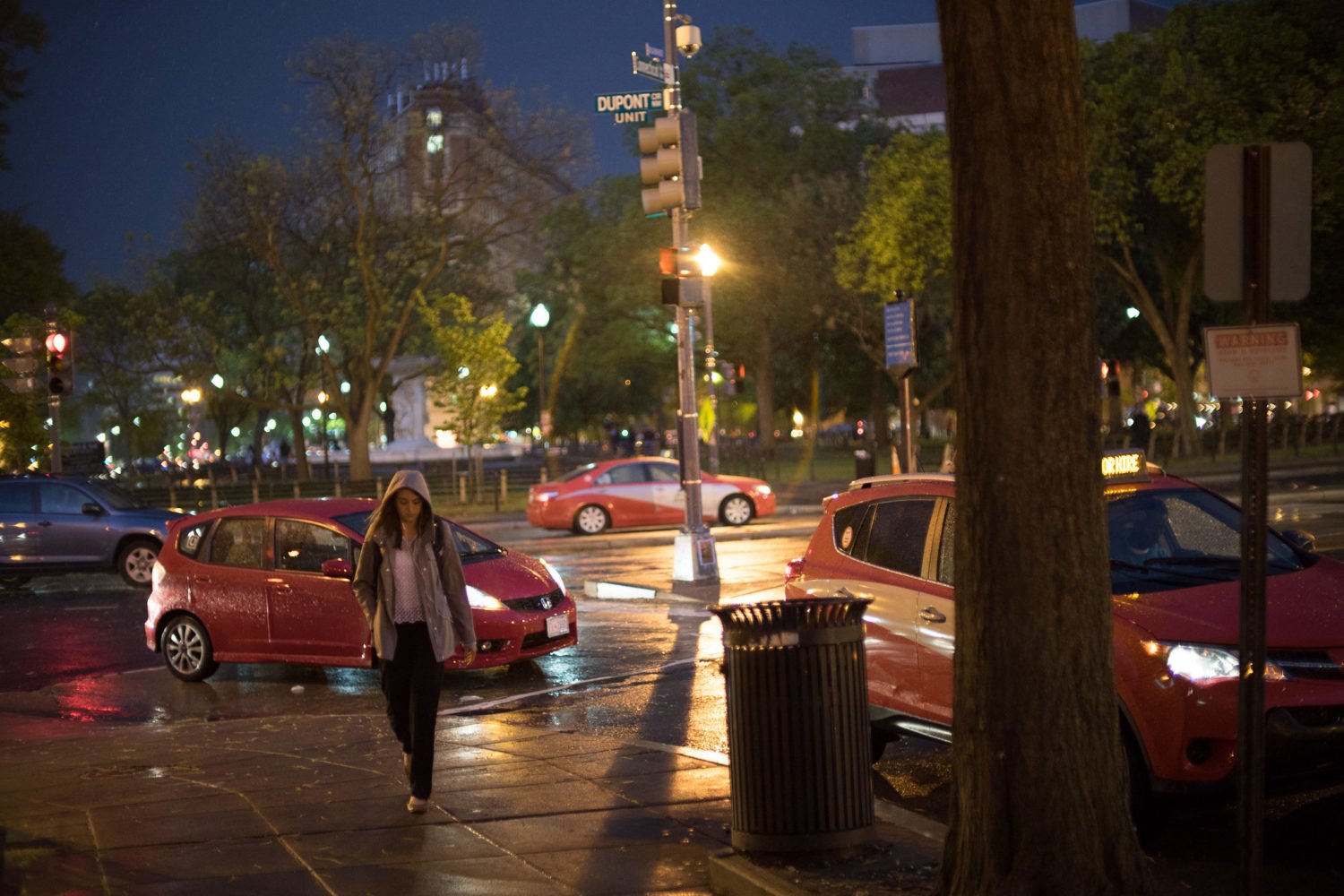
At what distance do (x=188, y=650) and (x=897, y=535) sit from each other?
7.27 metres

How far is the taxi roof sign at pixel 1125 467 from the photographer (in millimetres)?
8203

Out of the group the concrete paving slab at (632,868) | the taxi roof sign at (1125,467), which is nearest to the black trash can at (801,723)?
the concrete paving slab at (632,868)

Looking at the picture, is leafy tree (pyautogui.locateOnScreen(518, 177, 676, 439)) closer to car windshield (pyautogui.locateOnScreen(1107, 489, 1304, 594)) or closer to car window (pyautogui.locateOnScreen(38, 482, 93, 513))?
car window (pyautogui.locateOnScreen(38, 482, 93, 513))

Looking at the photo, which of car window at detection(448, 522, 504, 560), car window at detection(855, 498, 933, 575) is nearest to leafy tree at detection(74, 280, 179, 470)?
car window at detection(448, 522, 504, 560)

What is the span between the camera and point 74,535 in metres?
22.5

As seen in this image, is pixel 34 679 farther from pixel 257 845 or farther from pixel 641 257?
pixel 641 257

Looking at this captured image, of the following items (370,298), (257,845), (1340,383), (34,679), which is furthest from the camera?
(1340,383)

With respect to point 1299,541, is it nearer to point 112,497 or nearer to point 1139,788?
point 1139,788

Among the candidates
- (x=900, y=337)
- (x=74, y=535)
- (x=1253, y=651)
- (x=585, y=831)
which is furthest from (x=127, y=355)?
(x=1253, y=651)

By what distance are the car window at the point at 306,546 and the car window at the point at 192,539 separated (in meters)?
0.84

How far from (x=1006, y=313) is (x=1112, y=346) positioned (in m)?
60.0

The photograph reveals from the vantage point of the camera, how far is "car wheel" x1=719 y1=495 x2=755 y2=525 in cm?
3006

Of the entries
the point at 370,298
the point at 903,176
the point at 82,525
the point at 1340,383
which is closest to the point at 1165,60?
the point at 903,176

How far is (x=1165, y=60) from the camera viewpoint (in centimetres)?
4138
